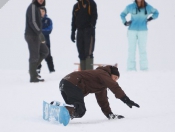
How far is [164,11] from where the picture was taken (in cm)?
1923

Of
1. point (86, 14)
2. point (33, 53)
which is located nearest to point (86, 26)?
point (86, 14)

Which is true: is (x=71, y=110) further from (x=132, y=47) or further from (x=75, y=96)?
(x=132, y=47)

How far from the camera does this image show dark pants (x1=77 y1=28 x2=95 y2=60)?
435 inches

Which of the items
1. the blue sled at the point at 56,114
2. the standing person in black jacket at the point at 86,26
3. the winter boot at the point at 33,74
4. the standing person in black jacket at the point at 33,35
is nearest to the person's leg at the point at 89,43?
the standing person in black jacket at the point at 86,26

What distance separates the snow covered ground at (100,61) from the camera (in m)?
6.84

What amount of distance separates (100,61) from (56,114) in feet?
34.1

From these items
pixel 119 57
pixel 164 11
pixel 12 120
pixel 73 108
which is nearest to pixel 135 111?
pixel 73 108

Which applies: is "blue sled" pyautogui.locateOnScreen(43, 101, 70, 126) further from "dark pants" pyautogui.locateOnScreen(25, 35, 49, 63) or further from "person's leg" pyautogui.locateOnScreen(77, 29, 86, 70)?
"person's leg" pyautogui.locateOnScreen(77, 29, 86, 70)

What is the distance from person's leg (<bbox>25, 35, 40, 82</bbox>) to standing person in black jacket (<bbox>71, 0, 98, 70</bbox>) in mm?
827

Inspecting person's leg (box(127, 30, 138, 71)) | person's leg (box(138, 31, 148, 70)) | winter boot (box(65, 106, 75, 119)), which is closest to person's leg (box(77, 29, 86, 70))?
person's leg (box(127, 30, 138, 71))

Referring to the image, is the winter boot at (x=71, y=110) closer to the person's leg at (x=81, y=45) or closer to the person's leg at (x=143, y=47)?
the person's leg at (x=81, y=45)

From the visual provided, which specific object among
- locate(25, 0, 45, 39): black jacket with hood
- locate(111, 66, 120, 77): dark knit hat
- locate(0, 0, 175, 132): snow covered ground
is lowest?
locate(0, 0, 175, 132): snow covered ground

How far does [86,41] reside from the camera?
11.1 metres

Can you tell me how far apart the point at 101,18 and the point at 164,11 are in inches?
85.0
